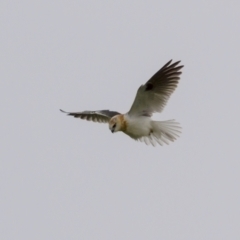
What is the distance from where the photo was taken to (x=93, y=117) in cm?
1295

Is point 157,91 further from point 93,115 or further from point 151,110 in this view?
point 93,115

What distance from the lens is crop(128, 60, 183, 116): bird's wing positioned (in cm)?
1148

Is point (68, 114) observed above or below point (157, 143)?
above

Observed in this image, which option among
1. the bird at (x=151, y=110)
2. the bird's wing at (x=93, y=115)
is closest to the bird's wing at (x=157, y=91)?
the bird at (x=151, y=110)

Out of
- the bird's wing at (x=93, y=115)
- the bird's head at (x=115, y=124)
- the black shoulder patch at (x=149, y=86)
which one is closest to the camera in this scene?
the black shoulder patch at (x=149, y=86)

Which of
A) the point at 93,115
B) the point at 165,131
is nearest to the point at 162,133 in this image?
the point at 165,131

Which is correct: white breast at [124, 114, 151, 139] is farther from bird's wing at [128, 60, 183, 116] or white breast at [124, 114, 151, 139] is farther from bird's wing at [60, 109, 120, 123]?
bird's wing at [60, 109, 120, 123]

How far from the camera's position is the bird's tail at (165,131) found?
1174 centimetres

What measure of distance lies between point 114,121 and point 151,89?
63cm

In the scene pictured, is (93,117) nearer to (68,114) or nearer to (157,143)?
(68,114)

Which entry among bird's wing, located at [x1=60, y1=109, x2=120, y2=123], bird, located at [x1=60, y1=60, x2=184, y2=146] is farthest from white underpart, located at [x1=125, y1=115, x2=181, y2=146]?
bird's wing, located at [x1=60, y1=109, x2=120, y2=123]

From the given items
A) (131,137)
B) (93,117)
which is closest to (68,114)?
(93,117)

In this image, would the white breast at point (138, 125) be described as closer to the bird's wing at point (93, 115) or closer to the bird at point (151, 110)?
the bird at point (151, 110)

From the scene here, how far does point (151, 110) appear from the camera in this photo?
11664 mm
